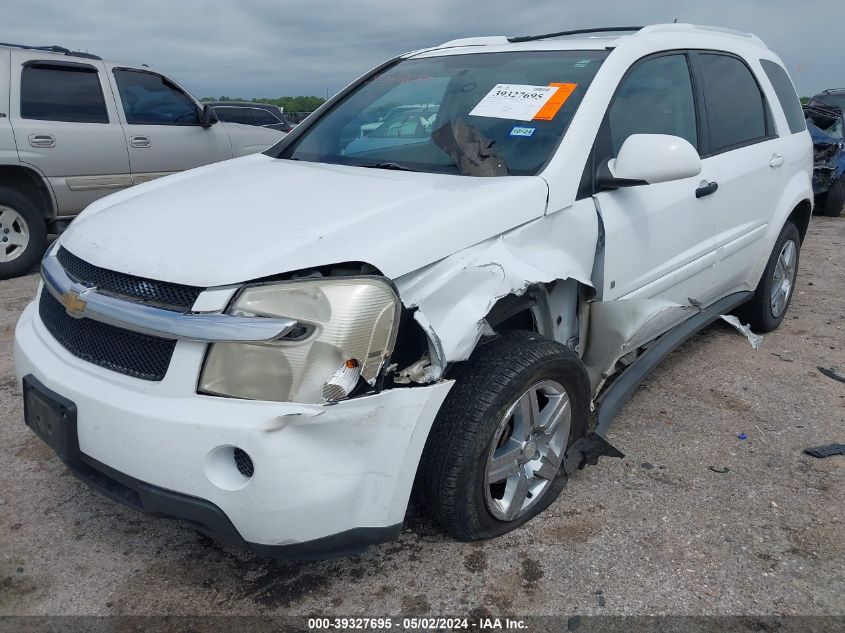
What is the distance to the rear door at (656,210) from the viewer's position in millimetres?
2750

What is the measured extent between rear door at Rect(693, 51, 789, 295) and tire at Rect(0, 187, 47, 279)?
5.41 metres

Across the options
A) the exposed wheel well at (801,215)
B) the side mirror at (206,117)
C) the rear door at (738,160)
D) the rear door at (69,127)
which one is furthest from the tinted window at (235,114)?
the rear door at (738,160)

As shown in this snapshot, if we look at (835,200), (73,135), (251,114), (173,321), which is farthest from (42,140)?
(835,200)

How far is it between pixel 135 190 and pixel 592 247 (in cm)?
184

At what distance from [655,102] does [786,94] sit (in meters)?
1.76

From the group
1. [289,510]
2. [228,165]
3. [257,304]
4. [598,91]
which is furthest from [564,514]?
[228,165]

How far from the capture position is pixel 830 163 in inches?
372

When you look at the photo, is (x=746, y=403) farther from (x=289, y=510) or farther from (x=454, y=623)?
(x=289, y=510)

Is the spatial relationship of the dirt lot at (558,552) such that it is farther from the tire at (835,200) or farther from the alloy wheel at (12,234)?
the tire at (835,200)

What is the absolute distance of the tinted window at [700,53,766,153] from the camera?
351 cm

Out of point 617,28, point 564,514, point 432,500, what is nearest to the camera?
point 432,500

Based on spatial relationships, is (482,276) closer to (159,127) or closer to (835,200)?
(159,127)

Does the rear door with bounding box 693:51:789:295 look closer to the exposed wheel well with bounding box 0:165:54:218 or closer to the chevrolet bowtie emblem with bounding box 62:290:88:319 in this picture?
the chevrolet bowtie emblem with bounding box 62:290:88:319

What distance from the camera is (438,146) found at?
9.11ft
